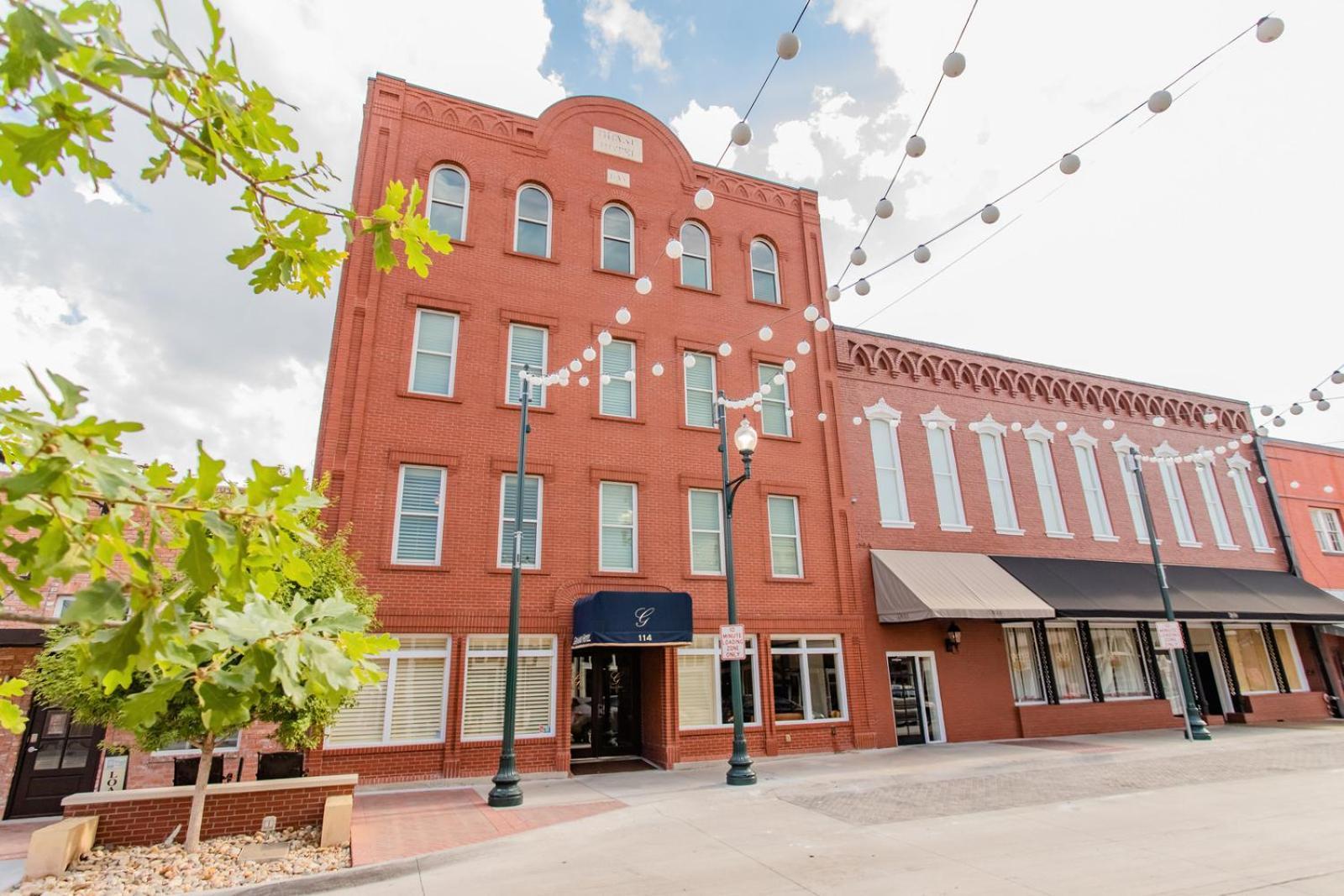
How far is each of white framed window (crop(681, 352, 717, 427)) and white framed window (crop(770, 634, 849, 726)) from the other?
5.44 meters

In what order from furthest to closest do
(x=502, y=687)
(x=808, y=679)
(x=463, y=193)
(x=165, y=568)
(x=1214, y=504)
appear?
(x=1214, y=504) → (x=463, y=193) → (x=808, y=679) → (x=502, y=687) → (x=165, y=568)

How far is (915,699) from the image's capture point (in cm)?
1702

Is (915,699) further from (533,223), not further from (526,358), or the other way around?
(533,223)

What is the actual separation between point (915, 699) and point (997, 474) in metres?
7.06

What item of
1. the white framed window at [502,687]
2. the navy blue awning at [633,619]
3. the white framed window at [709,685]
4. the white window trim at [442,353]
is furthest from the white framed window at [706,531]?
the white window trim at [442,353]

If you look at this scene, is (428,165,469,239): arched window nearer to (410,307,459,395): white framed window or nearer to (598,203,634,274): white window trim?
(410,307,459,395): white framed window

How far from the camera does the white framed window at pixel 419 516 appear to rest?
13648mm

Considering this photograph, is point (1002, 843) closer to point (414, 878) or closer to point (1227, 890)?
point (1227, 890)

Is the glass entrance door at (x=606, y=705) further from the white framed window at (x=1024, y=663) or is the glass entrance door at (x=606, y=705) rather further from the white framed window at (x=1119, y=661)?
the white framed window at (x=1119, y=661)

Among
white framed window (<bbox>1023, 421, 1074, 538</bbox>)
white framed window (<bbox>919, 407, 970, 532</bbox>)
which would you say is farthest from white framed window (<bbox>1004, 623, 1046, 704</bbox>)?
white framed window (<bbox>1023, 421, 1074, 538</bbox>)

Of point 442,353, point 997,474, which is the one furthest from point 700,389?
point 997,474

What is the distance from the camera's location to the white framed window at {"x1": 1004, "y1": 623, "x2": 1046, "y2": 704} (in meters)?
17.9

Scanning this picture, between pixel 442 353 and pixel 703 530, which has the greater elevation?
pixel 442 353

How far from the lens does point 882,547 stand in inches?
700
